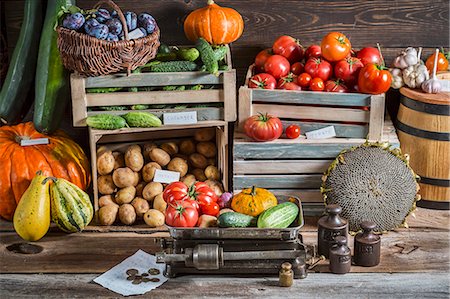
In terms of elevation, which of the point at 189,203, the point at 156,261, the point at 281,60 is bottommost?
the point at 156,261

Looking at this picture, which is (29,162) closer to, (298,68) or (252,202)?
(252,202)

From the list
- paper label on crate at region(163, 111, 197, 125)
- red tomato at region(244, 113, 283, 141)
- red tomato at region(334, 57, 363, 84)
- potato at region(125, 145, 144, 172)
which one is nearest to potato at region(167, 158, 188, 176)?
potato at region(125, 145, 144, 172)

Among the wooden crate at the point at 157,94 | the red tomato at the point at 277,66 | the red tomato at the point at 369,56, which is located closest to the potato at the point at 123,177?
the wooden crate at the point at 157,94

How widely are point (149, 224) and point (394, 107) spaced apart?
1.32 metres

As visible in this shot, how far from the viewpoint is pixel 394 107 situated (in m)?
3.78

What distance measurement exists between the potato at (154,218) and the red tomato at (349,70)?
958 mm

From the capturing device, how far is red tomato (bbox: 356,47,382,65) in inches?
135

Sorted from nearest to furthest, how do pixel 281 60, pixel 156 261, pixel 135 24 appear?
pixel 156 261, pixel 135 24, pixel 281 60

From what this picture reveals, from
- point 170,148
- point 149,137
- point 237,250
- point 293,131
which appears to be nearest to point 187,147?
point 170,148

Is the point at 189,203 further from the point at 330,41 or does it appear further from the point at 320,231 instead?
the point at 330,41

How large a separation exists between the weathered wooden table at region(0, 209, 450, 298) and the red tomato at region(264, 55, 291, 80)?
652 millimetres

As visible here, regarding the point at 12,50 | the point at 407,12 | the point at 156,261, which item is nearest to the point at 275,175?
the point at 156,261

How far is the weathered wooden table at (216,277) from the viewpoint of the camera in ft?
9.18

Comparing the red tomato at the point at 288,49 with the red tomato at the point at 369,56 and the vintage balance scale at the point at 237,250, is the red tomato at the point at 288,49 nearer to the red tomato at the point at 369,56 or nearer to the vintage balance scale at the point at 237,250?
the red tomato at the point at 369,56
